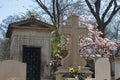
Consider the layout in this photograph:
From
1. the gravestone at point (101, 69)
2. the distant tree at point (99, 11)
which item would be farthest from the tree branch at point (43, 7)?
the gravestone at point (101, 69)

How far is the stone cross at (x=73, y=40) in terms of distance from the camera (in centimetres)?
1192

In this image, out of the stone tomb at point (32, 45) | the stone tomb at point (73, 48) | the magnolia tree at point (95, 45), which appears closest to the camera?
the stone tomb at point (73, 48)

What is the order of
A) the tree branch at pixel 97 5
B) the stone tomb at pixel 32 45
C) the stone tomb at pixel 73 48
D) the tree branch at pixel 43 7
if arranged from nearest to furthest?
the stone tomb at pixel 73 48 < the stone tomb at pixel 32 45 < the tree branch at pixel 97 5 < the tree branch at pixel 43 7

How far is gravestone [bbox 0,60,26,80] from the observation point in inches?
396

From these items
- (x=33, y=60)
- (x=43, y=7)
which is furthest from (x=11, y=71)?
(x=43, y=7)

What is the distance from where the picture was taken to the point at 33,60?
595 inches

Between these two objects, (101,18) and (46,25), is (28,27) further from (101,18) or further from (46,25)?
(101,18)

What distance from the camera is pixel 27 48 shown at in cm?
1520

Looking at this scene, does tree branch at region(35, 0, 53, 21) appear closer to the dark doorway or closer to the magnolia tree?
the magnolia tree

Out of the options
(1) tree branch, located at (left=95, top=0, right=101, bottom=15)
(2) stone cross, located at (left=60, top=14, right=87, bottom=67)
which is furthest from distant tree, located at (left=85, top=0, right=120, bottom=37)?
(2) stone cross, located at (left=60, top=14, right=87, bottom=67)

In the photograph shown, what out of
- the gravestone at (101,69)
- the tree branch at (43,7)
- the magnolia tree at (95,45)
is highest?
the tree branch at (43,7)

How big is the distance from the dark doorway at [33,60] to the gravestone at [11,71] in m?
4.63

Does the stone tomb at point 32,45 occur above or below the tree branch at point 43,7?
below

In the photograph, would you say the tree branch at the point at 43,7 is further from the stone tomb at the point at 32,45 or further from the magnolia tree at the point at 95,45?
the stone tomb at the point at 32,45
